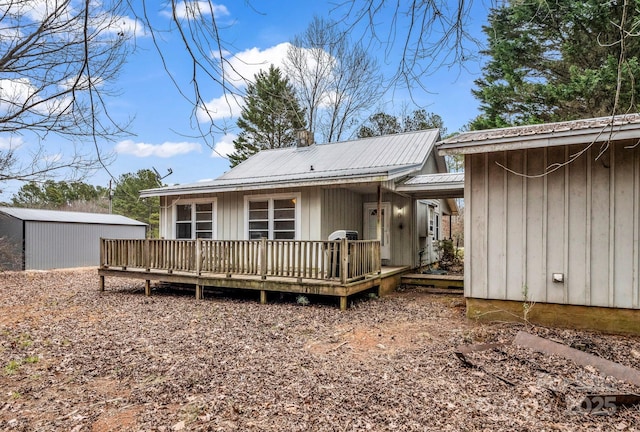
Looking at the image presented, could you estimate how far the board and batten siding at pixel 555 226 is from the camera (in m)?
5.26

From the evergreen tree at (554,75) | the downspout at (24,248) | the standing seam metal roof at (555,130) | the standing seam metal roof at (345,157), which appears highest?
the evergreen tree at (554,75)

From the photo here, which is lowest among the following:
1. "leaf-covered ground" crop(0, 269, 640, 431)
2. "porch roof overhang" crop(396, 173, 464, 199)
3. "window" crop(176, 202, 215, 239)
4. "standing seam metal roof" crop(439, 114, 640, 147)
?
"leaf-covered ground" crop(0, 269, 640, 431)

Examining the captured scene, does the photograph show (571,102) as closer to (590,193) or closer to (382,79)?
(590,193)

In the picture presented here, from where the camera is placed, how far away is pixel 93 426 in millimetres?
3135

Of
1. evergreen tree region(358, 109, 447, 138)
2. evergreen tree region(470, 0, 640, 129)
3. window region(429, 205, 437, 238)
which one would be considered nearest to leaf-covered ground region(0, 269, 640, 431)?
window region(429, 205, 437, 238)

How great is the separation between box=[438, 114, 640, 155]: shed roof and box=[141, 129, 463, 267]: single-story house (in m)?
2.36

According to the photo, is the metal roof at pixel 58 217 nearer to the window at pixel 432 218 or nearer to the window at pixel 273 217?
the window at pixel 273 217

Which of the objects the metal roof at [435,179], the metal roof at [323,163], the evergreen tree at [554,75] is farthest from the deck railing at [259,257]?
the evergreen tree at [554,75]

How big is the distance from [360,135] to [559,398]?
820 inches

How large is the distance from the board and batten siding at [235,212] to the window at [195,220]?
0.60 feet

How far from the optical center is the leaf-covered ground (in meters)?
3.17

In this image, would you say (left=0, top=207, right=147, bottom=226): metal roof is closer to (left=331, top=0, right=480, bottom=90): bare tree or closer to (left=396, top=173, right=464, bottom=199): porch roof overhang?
(left=396, top=173, right=464, bottom=199): porch roof overhang

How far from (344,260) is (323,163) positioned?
221 inches

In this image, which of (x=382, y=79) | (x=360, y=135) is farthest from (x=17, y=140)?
(x=360, y=135)
